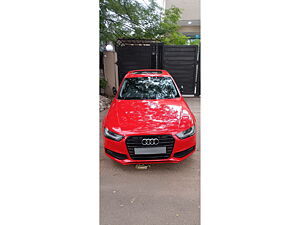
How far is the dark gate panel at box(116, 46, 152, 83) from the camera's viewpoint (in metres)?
8.51

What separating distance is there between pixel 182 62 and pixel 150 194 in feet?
23.0

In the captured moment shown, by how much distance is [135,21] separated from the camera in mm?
7977

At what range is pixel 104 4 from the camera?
6.27 metres

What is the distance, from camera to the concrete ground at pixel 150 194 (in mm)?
2115

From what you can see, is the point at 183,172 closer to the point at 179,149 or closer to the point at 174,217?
the point at 179,149

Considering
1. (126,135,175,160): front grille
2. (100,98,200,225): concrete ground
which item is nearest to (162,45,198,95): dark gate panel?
(100,98,200,225): concrete ground

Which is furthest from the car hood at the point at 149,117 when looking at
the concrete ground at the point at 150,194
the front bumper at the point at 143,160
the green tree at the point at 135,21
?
the green tree at the point at 135,21

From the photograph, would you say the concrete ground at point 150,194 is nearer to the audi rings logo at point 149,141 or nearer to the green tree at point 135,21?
the audi rings logo at point 149,141

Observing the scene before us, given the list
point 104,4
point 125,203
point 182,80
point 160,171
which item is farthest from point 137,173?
point 182,80

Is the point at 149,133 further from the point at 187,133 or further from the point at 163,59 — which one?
the point at 163,59

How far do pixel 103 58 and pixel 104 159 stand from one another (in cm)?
585

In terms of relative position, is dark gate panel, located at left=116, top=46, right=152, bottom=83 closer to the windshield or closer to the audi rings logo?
the windshield

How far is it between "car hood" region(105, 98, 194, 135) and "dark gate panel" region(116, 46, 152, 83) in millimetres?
5231

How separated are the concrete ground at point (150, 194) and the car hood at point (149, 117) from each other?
2.09ft
